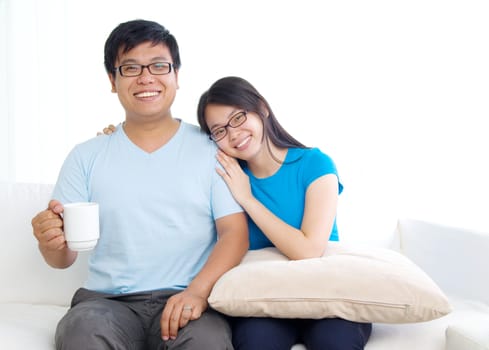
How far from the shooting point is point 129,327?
142 cm

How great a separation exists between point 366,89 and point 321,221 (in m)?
1.47

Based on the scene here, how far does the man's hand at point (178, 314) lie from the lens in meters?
1.35

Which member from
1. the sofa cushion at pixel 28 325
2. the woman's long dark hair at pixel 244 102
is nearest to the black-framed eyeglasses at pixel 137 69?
the woman's long dark hair at pixel 244 102

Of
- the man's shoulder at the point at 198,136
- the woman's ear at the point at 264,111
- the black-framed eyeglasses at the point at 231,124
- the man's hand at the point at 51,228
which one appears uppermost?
the woman's ear at the point at 264,111

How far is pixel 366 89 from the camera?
287 cm

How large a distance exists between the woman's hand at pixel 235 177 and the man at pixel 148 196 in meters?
0.02

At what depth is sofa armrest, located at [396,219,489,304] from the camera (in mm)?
1839

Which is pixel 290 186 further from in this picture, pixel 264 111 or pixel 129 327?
pixel 129 327

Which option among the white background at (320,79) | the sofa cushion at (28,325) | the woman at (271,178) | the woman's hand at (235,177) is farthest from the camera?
the white background at (320,79)

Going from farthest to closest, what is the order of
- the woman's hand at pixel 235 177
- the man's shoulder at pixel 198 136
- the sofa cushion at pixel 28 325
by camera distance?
the man's shoulder at pixel 198 136 < the woman's hand at pixel 235 177 < the sofa cushion at pixel 28 325

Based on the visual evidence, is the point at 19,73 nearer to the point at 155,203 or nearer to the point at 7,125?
the point at 7,125

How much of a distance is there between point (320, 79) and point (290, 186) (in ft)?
4.13

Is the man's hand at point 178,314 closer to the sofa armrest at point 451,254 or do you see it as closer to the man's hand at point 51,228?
the man's hand at point 51,228

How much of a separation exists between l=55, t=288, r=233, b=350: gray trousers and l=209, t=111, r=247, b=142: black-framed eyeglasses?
0.51 meters
